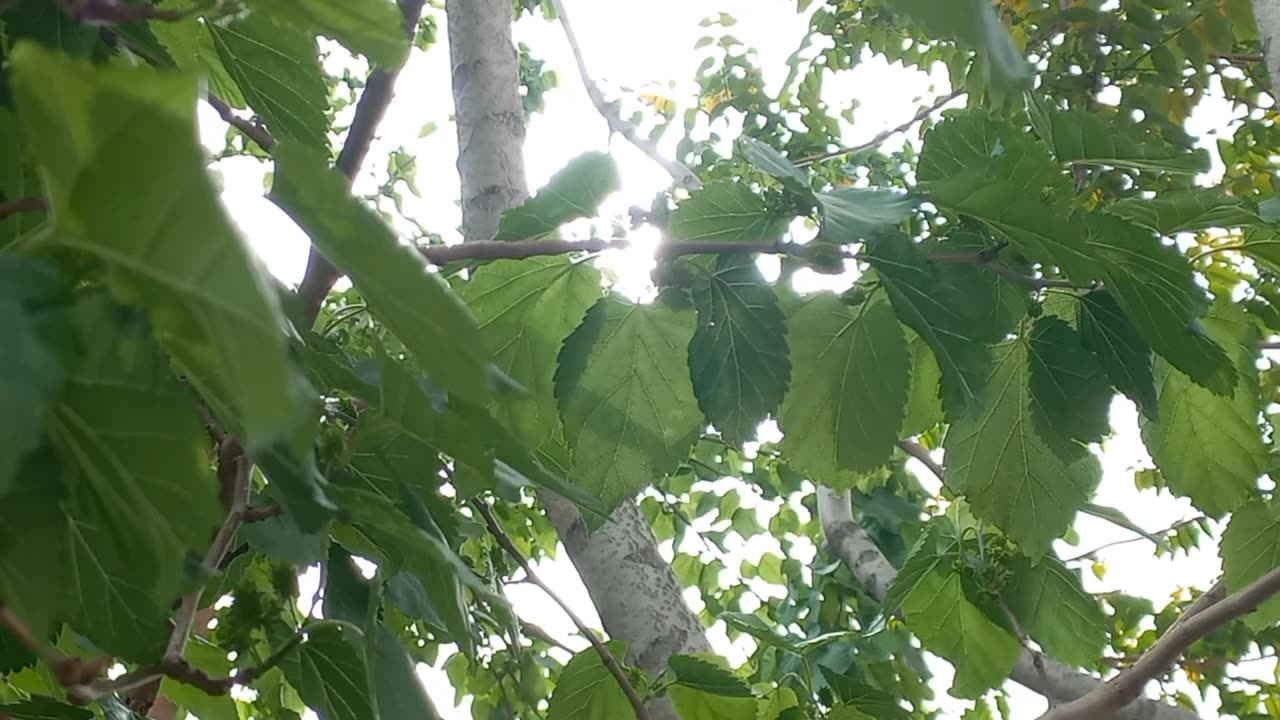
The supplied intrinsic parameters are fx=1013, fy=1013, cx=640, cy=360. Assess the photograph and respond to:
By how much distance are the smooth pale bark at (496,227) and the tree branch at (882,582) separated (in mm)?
155

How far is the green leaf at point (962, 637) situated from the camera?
59 cm

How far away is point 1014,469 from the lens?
471 millimetres

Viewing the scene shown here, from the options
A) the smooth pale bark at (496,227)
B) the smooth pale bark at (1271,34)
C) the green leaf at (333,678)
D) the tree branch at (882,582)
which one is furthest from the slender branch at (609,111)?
the green leaf at (333,678)

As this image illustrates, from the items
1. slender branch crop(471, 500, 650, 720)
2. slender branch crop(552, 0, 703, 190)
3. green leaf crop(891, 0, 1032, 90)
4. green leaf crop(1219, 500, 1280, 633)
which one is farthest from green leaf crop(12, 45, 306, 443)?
slender branch crop(552, 0, 703, 190)

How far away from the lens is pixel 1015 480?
1.55ft

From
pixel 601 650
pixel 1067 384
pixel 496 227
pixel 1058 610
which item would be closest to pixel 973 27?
pixel 1067 384

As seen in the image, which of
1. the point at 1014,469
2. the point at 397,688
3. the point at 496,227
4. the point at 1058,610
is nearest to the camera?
the point at 397,688

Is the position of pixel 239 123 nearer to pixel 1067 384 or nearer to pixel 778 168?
pixel 778 168

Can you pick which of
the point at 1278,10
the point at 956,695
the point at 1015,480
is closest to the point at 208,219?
the point at 1015,480

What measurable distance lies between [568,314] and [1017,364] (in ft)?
0.67

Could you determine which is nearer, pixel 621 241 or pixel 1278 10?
pixel 621 241

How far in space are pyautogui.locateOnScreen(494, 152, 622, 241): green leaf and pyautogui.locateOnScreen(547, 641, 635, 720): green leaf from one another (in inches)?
8.9

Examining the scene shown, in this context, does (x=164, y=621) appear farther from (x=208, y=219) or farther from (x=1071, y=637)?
(x=1071, y=637)

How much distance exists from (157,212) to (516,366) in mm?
301
